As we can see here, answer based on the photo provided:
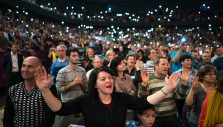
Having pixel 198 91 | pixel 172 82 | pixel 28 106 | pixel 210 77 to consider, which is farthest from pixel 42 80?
pixel 210 77

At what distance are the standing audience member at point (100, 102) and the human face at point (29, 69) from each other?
0.40 m

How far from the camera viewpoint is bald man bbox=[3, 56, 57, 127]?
11.5 ft

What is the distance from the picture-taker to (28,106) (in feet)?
11.4

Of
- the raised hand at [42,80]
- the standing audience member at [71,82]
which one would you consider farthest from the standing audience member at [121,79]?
the raised hand at [42,80]

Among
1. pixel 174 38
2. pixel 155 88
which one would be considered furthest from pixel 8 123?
pixel 174 38

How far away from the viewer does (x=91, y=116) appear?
3.18 metres

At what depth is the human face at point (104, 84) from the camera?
128 inches

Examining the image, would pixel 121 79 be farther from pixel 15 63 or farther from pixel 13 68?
pixel 15 63

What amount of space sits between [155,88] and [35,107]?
212cm

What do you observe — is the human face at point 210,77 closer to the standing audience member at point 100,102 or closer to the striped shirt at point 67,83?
the standing audience member at point 100,102

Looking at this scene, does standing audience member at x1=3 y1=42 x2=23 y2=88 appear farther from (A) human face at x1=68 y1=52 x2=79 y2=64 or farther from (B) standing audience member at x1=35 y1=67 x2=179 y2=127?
(B) standing audience member at x1=35 y1=67 x2=179 y2=127

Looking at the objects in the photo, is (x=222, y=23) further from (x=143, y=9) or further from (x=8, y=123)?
(x=8, y=123)

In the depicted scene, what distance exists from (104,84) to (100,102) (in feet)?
0.62

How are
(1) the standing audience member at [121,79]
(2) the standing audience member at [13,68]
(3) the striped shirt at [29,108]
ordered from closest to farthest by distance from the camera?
(3) the striped shirt at [29,108] < (1) the standing audience member at [121,79] < (2) the standing audience member at [13,68]
